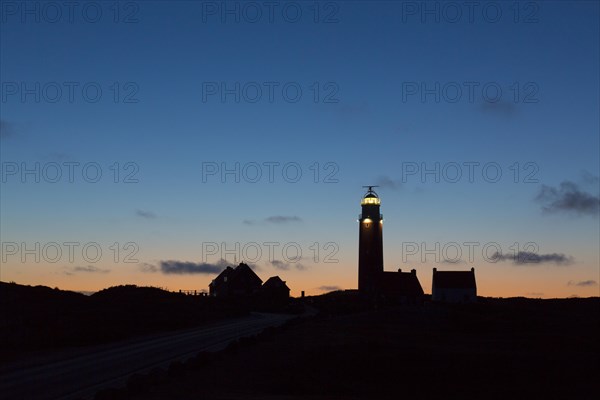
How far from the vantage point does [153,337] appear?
4359 centimetres

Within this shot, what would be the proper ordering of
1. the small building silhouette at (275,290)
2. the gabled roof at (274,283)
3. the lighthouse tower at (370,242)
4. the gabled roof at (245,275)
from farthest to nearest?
1. the gabled roof at (274,283)
2. the gabled roof at (245,275)
3. the small building silhouette at (275,290)
4. the lighthouse tower at (370,242)

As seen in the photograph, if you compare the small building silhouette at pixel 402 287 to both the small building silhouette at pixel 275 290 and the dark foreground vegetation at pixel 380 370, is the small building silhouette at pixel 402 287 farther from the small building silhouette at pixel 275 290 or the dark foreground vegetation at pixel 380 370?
the dark foreground vegetation at pixel 380 370

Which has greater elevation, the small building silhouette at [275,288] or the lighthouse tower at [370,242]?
the lighthouse tower at [370,242]

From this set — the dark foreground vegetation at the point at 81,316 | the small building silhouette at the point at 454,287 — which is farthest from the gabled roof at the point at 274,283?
the dark foreground vegetation at the point at 81,316

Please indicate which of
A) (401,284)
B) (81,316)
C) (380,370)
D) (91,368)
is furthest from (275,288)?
(380,370)

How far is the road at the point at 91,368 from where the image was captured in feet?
65.7

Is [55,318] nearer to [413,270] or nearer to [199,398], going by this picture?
[199,398]

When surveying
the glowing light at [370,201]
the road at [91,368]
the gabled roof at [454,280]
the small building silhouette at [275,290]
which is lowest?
the road at [91,368]

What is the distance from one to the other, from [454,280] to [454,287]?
3.80 ft

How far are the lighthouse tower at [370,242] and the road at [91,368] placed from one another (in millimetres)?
60284

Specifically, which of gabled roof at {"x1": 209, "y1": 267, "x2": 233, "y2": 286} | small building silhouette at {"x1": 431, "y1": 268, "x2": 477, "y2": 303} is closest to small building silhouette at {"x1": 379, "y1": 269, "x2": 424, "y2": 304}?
small building silhouette at {"x1": 431, "y1": 268, "x2": 477, "y2": 303}

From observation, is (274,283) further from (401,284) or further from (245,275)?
(401,284)

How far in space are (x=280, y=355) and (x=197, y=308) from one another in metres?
50.0

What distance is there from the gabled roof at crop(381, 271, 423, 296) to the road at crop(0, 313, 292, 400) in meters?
72.1
